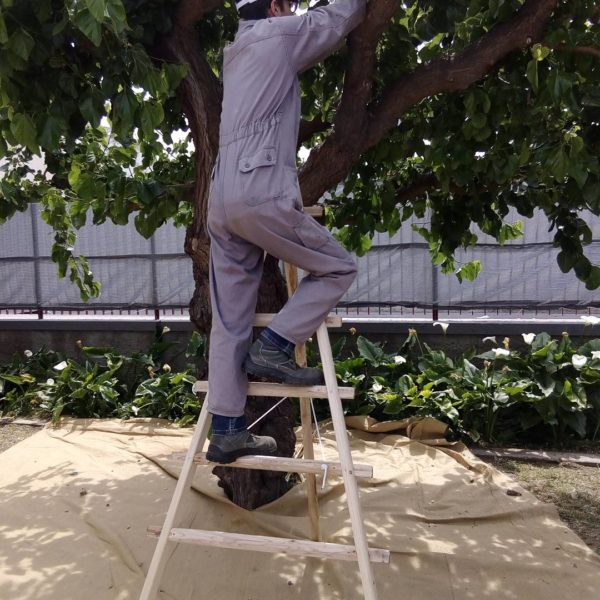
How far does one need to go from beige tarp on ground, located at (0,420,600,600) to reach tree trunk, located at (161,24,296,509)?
126mm

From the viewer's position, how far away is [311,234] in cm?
247

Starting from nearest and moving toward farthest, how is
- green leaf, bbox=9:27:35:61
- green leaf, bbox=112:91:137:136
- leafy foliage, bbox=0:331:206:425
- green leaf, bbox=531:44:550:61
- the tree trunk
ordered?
green leaf, bbox=9:27:35:61 → green leaf, bbox=112:91:137:136 → green leaf, bbox=531:44:550:61 → the tree trunk → leafy foliage, bbox=0:331:206:425

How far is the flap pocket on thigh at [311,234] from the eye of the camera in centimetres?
245

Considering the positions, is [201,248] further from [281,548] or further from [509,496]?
[509,496]

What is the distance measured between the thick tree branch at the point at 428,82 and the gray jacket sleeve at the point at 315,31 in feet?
3.10

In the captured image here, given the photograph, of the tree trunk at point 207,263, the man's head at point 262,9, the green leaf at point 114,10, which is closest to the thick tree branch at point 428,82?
the tree trunk at point 207,263

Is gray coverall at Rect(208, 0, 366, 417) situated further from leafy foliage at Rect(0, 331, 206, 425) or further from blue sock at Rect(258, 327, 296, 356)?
leafy foliage at Rect(0, 331, 206, 425)

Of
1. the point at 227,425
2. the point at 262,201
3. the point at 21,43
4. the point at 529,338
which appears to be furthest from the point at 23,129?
the point at 529,338

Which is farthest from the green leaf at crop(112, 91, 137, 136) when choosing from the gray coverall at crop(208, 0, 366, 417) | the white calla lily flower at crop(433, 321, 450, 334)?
the white calla lily flower at crop(433, 321, 450, 334)

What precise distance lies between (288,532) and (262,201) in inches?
83.7

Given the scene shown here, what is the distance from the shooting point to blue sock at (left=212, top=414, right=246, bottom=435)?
256cm

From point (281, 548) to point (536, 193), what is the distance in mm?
3123

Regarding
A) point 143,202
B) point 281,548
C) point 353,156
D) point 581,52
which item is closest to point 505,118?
point 581,52

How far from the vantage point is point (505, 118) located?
380 cm
